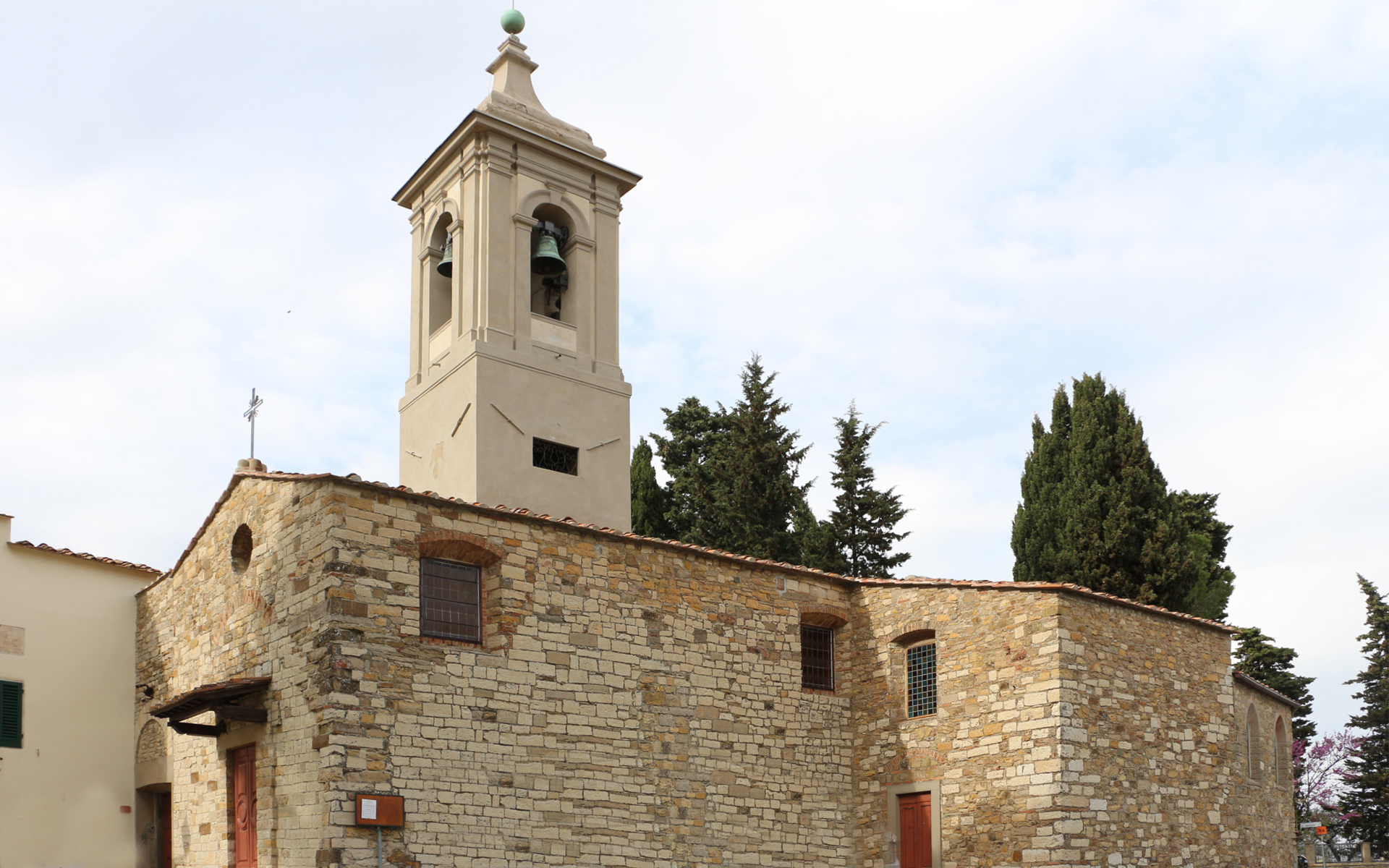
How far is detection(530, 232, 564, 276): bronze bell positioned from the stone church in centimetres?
6

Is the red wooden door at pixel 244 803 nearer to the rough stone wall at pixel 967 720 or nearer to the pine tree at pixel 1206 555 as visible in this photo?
the rough stone wall at pixel 967 720

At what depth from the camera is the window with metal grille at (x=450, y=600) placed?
570 inches

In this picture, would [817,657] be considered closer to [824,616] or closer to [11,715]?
[824,616]

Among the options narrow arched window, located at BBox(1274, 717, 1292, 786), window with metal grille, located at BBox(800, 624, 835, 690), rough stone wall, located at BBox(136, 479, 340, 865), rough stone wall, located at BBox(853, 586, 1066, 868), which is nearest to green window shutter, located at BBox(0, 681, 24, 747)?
rough stone wall, located at BBox(136, 479, 340, 865)

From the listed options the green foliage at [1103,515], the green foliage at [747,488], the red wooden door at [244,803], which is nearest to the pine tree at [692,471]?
the green foliage at [747,488]

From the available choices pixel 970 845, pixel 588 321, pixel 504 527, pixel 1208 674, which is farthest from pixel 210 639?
pixel 1208 674

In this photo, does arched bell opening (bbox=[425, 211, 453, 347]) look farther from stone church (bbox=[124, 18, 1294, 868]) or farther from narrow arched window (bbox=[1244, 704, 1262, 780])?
narrow arched window (bbox=[1244, 704, 1262, 780])

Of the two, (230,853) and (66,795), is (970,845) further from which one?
(66,795)

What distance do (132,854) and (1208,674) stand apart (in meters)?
15.1

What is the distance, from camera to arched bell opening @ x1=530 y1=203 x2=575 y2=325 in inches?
813

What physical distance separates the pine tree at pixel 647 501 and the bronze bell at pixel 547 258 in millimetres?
10395

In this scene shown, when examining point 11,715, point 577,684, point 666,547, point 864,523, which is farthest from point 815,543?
point 11,715

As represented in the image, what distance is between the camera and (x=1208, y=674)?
1791 cm

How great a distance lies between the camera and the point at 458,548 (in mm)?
14758
